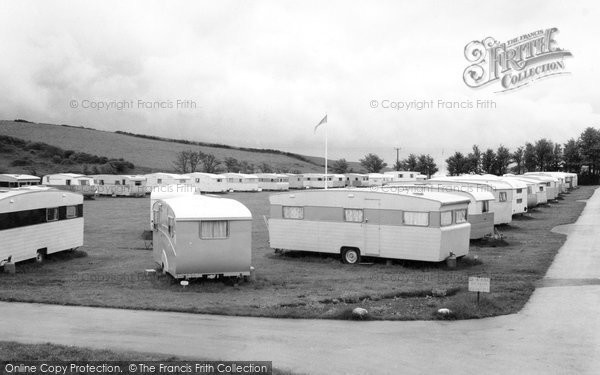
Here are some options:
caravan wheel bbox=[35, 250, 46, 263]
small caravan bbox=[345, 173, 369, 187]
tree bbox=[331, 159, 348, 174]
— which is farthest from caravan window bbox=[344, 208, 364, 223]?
tree bbox=[331, 159, 348, 174]

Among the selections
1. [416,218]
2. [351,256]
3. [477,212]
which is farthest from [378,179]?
[416,218]

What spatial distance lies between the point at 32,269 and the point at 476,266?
1564 cm

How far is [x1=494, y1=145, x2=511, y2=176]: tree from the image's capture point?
348 feet

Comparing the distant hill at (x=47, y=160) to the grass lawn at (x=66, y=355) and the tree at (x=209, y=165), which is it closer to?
the tree at (x=209, y=165)

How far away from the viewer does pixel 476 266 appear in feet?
75.4

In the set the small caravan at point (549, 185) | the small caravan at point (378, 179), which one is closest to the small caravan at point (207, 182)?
the small caravan at point (378, 179)

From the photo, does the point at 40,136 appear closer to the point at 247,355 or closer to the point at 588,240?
the point at 588,240

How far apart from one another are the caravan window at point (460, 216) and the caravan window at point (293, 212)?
5944mm

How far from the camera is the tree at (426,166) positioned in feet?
367

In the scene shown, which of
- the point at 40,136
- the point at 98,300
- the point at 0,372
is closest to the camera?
the point at 0,372

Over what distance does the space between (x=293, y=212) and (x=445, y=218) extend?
6.10 m

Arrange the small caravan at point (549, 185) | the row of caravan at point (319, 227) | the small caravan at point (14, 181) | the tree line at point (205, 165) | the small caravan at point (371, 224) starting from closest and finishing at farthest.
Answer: the row of caravan at point (319, 227) < the small caravan at point (371, 224) < the small caravan at point (14, 181) < the small caravan at point (549, 185) < the tree line at point (205, 165)

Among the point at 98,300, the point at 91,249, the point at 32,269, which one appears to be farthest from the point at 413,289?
the point at 91,249

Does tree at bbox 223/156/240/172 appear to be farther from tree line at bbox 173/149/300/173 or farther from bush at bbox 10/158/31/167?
bush at bbox 10/158/31/167
